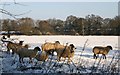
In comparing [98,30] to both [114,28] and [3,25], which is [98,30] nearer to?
[114,28]

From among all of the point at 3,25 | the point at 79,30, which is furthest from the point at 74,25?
the point at 3,25

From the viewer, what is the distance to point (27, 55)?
56.4 feet

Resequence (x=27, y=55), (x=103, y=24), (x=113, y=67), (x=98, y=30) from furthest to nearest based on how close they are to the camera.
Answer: (x=103, y=24) → (x=98, y=30) → (x=27, y=55) → (x=113, y=67)

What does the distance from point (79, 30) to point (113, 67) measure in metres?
67.1


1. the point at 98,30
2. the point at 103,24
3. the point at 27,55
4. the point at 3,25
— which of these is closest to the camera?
the point at 3,25

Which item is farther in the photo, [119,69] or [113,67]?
[119,69]

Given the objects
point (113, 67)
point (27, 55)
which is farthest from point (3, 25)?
point (27, 55)

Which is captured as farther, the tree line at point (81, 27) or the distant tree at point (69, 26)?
the distant tree at point (69, 26)

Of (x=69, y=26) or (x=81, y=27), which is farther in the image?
(x=69, y=26)

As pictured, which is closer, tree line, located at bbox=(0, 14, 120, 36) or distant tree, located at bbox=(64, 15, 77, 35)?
tree line, located at bbox=(0, 14, 120, 36)

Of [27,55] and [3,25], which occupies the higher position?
[3,25]

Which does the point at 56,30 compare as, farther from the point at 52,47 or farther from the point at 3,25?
the point at 3,25

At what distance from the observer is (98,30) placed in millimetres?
72812

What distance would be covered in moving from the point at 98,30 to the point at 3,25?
2689 inches
